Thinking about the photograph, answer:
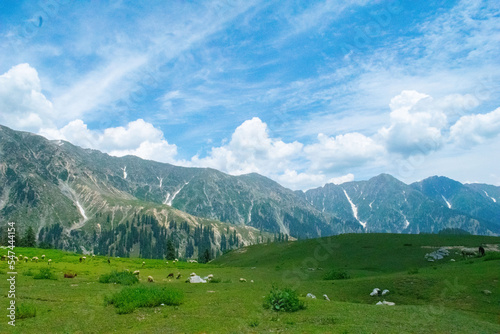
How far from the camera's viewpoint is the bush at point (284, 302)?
58.1ft

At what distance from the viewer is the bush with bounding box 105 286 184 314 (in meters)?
17.7

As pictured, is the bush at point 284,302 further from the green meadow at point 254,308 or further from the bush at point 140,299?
the bush at point 140,299

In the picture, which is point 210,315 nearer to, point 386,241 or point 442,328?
point 442,328

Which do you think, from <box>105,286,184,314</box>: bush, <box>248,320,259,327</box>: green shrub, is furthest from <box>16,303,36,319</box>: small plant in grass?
<box>248,320,259,327</box>: green shrub

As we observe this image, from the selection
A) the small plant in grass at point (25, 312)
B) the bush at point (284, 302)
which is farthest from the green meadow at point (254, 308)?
the bush at point (284, 302)

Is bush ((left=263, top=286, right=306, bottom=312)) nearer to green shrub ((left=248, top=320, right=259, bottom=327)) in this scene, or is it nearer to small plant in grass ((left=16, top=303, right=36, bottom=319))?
green shrub ((left=248, top=320, right=259, bottom=327))

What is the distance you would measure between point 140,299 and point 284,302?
8.77 metres

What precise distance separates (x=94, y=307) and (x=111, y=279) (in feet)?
40.2

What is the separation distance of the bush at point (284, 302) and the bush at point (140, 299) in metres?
5.95

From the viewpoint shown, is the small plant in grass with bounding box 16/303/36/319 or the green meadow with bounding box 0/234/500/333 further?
the small plant in grass with bounding box 16/303/36/319

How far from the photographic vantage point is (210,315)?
54.7 feet

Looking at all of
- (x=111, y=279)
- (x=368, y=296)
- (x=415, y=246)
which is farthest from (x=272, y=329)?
(x=415, y=246)

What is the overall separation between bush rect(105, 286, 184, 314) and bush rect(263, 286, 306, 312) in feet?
19.5

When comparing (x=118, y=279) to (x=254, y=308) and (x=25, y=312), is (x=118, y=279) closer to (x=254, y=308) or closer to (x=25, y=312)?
(x=25, y=312)
